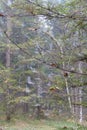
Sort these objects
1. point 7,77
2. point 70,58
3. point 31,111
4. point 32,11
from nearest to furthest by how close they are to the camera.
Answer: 1. point 32,11
2. point 70,58
3. point 7,77
4. point 31,111

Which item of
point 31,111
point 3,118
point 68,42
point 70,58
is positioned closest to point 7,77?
Result: point 3,118

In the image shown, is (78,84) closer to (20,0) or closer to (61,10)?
(61,10)

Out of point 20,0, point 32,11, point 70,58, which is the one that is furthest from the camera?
point 20,0

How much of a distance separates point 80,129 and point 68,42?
1.31 metres

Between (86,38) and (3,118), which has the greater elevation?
(86,38)

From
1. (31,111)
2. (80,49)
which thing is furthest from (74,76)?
(31,111)

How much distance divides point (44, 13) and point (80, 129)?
50.3 inches

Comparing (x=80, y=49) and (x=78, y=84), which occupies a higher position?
(x=80, y=49)

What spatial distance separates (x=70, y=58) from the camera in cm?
275

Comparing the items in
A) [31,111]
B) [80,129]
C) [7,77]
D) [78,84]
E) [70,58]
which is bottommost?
[31,111]

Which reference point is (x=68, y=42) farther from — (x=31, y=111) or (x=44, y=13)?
(x=31, y=111)

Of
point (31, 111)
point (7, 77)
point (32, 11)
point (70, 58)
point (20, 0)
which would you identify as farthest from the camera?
point (31, 111)

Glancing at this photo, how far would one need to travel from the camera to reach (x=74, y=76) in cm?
327

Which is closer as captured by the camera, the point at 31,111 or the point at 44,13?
the point at 44,13
